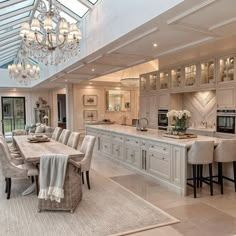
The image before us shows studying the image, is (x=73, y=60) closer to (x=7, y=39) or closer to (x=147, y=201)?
(x=7, y=39)

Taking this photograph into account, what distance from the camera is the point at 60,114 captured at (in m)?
16.8

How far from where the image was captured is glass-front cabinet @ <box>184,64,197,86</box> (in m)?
6.47

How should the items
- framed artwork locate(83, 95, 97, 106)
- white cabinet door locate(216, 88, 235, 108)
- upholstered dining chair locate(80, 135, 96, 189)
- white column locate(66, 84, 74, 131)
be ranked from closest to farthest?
upholstered dining chair locate(80, 135, 96, 189) → white cabinet door locate(216, 88, 235, 108) → white column locate(66, 84, 74, 131) → framed artwork locate(83, 95, 97, 106)

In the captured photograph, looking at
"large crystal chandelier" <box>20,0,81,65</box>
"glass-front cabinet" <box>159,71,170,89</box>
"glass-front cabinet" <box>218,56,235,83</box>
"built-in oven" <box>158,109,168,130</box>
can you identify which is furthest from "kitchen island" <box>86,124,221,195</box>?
"large crystal chandelier" <box>20,0,81,65</box>

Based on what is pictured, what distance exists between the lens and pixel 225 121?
5.59 meters

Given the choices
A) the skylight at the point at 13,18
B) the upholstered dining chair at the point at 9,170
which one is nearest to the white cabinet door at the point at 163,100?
the skylight at the point at 13,18

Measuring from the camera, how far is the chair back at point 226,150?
4.00m

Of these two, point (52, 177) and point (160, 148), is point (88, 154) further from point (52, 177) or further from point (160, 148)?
point (160, 148)

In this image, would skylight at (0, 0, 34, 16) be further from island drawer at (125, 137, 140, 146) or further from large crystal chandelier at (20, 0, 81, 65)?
island drawer at (125, 137, 140, 146)

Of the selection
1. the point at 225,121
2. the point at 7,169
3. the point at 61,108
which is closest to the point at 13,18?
the point at 7,169

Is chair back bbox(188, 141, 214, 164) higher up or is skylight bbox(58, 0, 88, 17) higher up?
skylight bbox(58, 0, 88, 17)

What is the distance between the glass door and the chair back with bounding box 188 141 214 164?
12.6 metres

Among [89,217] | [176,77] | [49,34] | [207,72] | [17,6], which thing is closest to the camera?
[89,217]

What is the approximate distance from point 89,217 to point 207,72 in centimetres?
458
